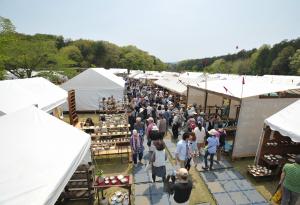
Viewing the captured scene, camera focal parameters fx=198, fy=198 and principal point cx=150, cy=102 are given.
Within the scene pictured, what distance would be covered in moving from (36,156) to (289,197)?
563 centimetres

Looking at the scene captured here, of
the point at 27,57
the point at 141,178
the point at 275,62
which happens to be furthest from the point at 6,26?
the point at 275,62

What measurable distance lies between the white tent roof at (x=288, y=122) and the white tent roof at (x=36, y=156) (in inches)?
216

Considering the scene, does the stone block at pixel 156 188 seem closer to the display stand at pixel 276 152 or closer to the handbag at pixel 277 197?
the handbag at pixel 277 197

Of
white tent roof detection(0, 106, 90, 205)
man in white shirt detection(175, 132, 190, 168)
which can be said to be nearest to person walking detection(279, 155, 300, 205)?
man in white shirt detection(175, 132, 190, 168)

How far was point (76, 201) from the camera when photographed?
18.8 ft

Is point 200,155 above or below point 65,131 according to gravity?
below

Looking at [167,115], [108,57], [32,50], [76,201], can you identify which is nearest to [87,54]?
[108,57]

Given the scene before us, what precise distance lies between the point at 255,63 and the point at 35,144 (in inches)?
2652

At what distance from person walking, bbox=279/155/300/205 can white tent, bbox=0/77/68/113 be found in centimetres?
800

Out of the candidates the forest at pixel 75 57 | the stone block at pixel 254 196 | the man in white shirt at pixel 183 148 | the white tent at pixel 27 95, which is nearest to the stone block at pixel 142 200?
the man in white shirt at pixel 183 148

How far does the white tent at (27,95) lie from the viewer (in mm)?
6987

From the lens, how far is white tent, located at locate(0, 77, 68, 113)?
6.99 meters

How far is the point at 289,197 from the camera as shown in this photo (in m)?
4.79

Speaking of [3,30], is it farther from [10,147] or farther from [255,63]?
[255,63]
